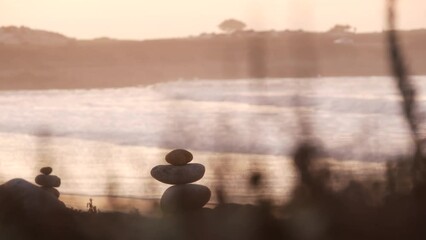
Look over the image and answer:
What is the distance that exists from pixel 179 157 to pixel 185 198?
1.64m

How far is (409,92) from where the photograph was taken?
13.2 m

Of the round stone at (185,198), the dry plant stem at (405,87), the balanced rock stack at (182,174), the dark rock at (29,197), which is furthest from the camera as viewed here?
the balanced rock stack at (182,174)

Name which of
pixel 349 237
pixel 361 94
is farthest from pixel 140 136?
pixel 349 237

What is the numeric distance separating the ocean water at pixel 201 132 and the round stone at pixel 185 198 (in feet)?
1.11

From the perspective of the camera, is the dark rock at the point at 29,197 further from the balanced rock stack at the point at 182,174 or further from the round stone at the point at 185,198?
the balanced rock stack at the point at 182,174

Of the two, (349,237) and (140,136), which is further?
(140,136)

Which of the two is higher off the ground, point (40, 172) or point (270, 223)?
point (40, 172)

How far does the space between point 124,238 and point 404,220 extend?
9.23 ft

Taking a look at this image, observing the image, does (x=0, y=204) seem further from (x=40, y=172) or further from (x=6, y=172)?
(x=6, y=172)

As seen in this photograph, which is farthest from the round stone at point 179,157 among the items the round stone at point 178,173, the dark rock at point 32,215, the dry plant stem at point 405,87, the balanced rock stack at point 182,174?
the dry plant stem at point 405,87

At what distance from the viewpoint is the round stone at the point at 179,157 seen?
16.9 m

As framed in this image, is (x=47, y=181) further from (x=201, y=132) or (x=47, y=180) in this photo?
(x=201, y=132)

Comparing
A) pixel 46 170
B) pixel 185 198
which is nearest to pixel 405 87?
pixel 185 198

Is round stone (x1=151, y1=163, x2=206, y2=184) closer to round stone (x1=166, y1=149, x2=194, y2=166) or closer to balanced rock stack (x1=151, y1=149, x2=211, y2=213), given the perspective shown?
balanced rock stack (x1=151, y1=149, x2=211, y2=213)
